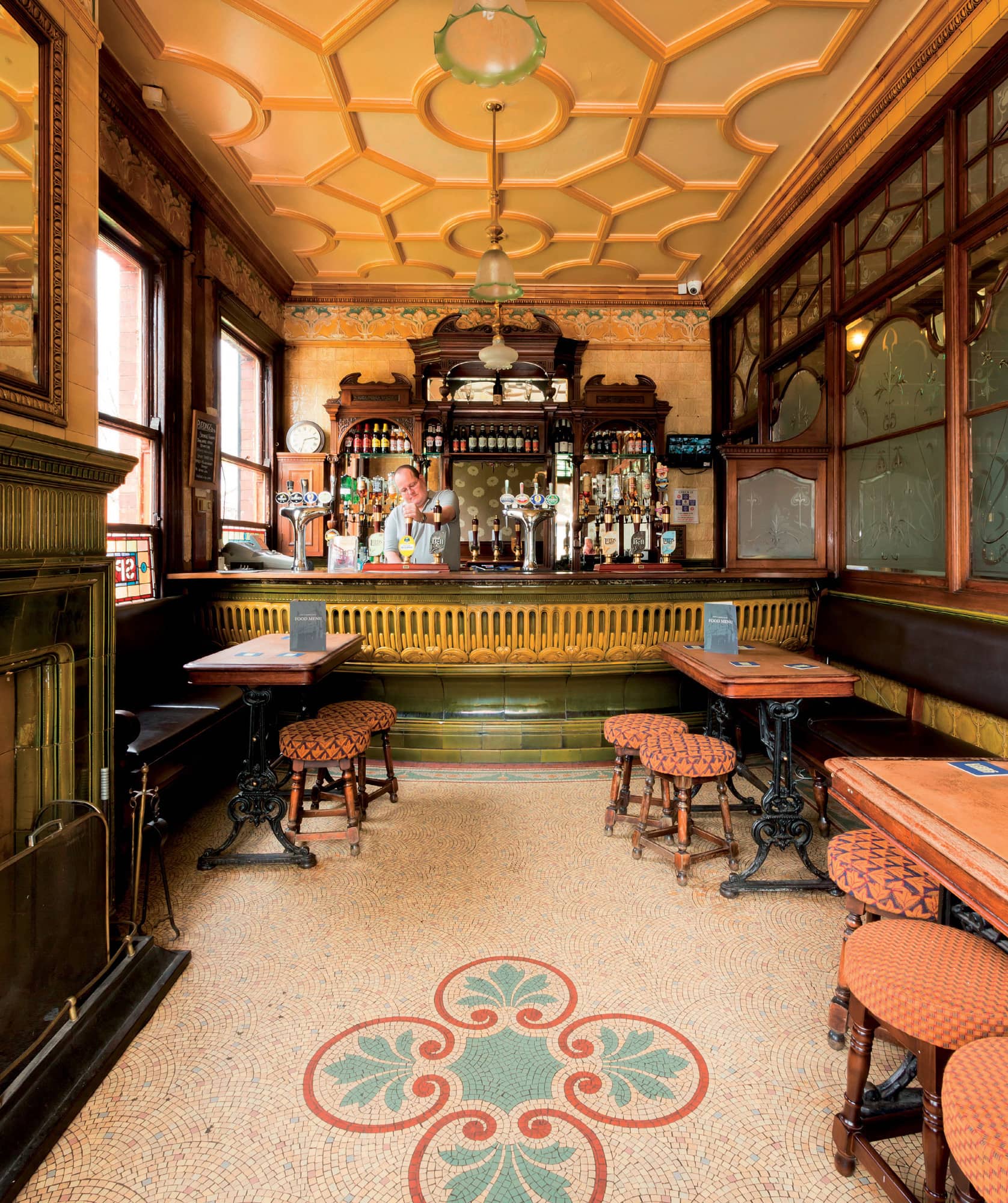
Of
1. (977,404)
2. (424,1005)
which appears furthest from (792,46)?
(424,1005)

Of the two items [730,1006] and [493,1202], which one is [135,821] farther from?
[730,1006]

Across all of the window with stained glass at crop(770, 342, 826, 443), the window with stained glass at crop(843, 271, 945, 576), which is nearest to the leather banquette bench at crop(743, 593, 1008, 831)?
the window with stained glass at crop(843, 271, 945, 576)

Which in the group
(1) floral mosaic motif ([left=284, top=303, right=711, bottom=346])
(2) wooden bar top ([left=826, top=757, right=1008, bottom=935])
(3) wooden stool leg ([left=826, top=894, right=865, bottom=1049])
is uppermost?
(1) floral mosaic motif ([left=284, top=303, right=711, bottom=346])

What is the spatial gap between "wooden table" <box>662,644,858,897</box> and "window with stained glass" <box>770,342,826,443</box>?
109 inches

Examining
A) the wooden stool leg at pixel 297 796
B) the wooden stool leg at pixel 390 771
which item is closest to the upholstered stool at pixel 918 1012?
the wooden stool leg at pixel 297 796

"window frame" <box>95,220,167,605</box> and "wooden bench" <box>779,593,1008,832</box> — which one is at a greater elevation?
"window frame" <box>95,220,167,605</box>

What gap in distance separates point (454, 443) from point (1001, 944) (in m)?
6.21

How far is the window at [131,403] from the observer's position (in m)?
4.05

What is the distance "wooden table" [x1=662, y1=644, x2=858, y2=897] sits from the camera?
106 inches

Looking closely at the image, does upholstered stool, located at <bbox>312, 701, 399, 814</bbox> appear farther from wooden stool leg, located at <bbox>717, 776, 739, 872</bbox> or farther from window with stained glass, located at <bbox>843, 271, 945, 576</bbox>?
window with stained glass, located at <bbox>843, 271, 945, 576</bbox>

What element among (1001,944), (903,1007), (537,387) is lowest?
(1001,944)

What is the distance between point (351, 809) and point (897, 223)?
4.72m

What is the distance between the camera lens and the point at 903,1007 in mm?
1279

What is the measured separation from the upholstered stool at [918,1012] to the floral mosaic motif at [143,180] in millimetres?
5183
